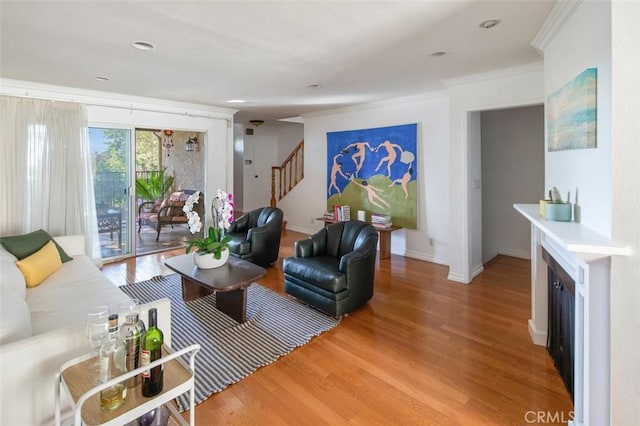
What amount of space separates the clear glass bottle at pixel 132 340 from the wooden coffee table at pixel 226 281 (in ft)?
4.69

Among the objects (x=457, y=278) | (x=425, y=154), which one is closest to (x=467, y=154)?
(x=425, y=154)

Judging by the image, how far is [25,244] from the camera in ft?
10.2

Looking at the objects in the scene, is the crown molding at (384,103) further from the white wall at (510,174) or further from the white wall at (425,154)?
the white wall at (510,174)

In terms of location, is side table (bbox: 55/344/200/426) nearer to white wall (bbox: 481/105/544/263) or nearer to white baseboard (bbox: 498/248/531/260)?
white wall (bbox: 481/105/544/263)

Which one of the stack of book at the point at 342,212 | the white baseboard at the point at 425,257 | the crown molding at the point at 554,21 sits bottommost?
the white baseboard at the point at 425,257

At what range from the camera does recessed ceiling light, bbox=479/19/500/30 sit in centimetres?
235

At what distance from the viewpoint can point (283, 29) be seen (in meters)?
2.44

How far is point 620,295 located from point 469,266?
2.84 metres

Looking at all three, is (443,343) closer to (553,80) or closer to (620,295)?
(620,295)

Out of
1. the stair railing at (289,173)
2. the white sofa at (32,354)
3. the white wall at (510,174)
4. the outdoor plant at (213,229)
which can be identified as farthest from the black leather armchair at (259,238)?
the white wall at (510,174)

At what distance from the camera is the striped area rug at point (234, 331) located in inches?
90.0

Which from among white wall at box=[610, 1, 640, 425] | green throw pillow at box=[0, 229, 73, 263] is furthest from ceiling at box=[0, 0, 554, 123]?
green throw pillow at box=[0, 229, 73, 263]

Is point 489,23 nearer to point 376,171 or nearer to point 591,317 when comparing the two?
point 591,317

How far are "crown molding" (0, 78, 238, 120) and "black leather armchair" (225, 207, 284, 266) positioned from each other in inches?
85.8
